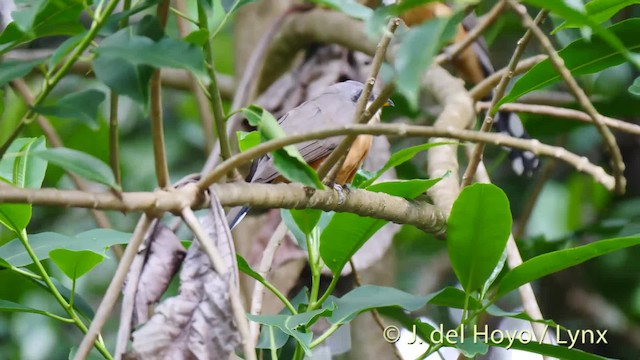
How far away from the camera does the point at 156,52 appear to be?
1.09 meters

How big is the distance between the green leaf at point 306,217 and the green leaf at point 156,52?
0.67m

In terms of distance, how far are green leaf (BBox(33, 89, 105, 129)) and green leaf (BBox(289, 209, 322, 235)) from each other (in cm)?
62

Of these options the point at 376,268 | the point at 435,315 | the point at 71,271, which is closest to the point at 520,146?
the point at 71,271

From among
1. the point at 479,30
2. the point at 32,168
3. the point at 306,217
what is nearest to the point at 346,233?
the point at 306,217

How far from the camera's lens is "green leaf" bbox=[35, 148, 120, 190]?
110 centimetres

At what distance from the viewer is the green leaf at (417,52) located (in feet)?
2.92

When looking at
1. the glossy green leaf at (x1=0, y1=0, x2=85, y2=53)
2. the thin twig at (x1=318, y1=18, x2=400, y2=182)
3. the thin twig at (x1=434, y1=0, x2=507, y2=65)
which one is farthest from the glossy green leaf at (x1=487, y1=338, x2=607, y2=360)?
the glossy green leaf at (x1=0, y1=0, x2=85, y2=53)

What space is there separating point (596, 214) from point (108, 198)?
3.16 meters

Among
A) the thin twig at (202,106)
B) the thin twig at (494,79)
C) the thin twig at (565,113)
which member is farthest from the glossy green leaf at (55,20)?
the thin twig at (202,106)

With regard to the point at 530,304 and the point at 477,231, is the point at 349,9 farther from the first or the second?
the point at 530,304

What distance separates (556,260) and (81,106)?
38.7 inches

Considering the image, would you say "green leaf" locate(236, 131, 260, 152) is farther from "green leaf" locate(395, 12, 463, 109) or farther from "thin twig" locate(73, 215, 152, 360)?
"green leaf" locate(395, 12, 463, 109)

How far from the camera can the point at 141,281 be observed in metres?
1.34

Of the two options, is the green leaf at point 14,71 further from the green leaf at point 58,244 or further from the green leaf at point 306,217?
the green leaf at point 306,217
